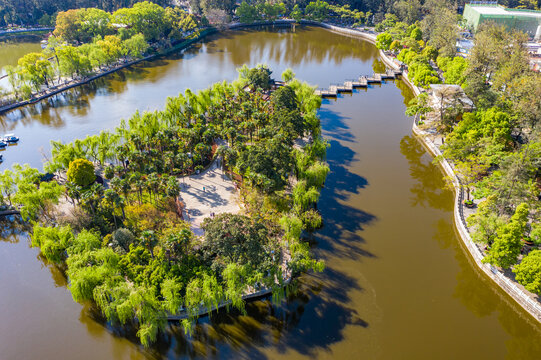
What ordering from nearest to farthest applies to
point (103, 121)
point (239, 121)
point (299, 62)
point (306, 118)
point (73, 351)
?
point (73, 351) < point (306, 118) < point (239, 121) < point (103, 121) < point (299, 62)

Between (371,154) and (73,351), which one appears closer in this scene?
(73,351)

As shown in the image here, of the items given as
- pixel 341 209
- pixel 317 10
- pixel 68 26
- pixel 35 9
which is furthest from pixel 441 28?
pixel 35 9

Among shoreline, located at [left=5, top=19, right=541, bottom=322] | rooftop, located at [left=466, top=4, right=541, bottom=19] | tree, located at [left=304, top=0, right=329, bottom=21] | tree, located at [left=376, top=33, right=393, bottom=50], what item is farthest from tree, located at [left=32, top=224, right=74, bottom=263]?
tree, located at [left=304, top=0, right=329, bottom=21]

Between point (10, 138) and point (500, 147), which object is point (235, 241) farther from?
point (10, 138)

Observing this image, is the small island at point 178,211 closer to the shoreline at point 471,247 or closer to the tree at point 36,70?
→ the shoreline at point 471,247

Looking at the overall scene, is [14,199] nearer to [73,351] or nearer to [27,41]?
[73,351]

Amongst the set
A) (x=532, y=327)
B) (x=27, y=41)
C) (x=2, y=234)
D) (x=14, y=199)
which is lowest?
(x=532, y=327)

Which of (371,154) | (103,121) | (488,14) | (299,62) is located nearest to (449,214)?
(371,154)
